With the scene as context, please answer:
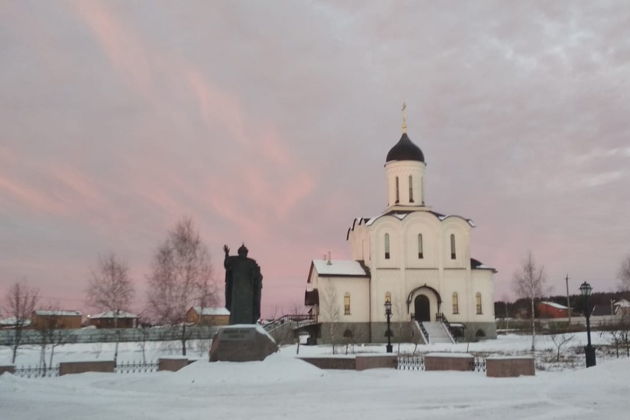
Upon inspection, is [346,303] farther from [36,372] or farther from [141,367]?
[36,372]

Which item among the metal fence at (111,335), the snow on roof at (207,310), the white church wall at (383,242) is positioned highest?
the white church wall at (383,242)

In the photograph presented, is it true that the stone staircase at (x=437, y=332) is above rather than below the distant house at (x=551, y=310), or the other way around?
below

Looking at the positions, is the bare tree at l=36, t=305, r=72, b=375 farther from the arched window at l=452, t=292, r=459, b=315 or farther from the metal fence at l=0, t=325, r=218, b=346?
the arched window at l=452, t=292, r=459, b=315

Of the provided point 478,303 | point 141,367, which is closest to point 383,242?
point 478,303

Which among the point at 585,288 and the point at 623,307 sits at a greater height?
the point at 623,307

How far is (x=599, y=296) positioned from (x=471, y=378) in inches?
5161

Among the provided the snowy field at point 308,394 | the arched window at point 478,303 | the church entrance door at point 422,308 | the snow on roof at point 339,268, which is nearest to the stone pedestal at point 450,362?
the snowy field at point 308,394

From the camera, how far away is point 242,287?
1772 centimetres

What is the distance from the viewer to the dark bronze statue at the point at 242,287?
17.5m

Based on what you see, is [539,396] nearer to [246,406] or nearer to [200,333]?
[246,406]

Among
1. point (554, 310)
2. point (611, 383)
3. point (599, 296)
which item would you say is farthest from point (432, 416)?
point (599, 296)

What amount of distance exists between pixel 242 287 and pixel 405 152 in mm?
33742

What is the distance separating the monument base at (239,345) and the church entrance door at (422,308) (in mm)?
29768

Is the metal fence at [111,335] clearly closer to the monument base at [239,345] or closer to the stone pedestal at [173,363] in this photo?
the stone pedestal at [173,363]
